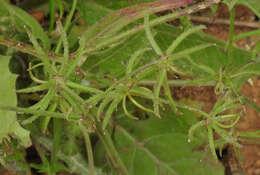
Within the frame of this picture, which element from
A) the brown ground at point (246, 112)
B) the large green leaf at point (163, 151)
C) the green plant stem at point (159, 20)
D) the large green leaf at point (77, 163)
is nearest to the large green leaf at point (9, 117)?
the green plant stem at point (159, 20)

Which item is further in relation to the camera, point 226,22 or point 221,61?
point 226,22

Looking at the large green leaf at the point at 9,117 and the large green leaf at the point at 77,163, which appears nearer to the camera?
the large green leaf at the point at 9,117

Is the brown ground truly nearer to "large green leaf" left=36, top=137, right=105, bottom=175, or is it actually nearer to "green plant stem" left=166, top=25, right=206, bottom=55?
"large green leaf" left=36, top=137, right=105, bottom=175

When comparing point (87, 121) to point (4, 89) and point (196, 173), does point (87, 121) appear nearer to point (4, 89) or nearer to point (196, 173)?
point (4, 89)

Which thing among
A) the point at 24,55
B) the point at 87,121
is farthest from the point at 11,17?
the point at 87,121


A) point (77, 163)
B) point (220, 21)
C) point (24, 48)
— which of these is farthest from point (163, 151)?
point (24, 48)

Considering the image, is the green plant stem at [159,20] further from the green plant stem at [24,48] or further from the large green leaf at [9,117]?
the large green leaf at [9,117]

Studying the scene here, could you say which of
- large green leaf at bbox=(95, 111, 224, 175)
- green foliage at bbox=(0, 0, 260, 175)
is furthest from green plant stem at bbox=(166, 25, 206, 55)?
large green leaf at bbox=(95, 111, 224, 175)

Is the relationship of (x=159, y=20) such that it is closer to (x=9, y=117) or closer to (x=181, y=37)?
(x=181, y=37)
